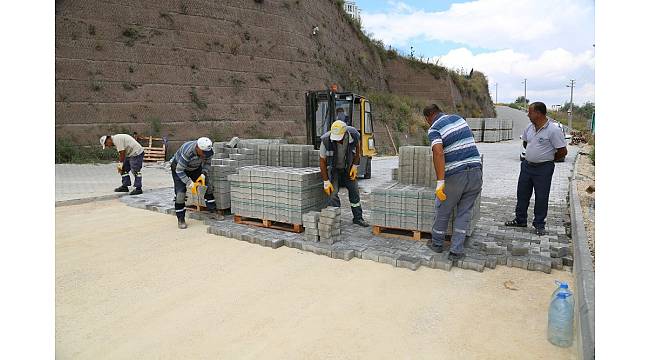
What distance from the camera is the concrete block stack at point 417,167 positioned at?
19.0 feet

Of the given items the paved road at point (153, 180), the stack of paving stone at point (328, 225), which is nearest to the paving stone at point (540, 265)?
the stack of paving stone at point (328, 225)

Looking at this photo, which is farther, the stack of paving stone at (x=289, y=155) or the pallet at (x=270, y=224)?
the stack of paving stone at (x=289, y=155)

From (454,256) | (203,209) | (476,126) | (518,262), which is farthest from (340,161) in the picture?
(476,126)

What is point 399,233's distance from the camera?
5.75m

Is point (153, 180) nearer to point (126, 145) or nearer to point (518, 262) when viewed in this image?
point (126, 145)

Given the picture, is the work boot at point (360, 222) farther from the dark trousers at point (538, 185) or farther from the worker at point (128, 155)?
the worker at point (128, 155)

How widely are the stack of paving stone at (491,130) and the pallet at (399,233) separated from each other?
31.2 metres

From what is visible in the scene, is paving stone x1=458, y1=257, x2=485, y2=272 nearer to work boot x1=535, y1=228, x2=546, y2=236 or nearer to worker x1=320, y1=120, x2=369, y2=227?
work boot x1=535, y1=228, x2=546, y2=236

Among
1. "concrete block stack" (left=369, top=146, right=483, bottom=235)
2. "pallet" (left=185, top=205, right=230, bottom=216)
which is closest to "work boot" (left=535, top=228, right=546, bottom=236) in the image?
"concrete block stack" (left=369, top=146, right=483, bottom=235)

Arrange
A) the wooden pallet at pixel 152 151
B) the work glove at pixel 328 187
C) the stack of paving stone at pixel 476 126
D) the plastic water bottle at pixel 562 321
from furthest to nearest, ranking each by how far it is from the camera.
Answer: the stack of paving stone at pixel 476 126
the wooden pallet at pixel 152 151
the work glove at pixel 328 187
the plastic water bottle at pixel 562 321

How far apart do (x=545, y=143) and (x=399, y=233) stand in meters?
2.34

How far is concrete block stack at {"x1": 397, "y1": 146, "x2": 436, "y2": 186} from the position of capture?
5.78 meters

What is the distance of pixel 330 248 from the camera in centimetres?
514
